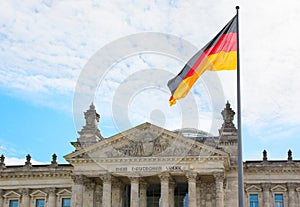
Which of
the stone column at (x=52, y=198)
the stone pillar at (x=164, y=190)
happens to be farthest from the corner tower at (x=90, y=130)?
the stone pillar at (x=164, y=190)

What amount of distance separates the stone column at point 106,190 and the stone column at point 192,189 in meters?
9.10

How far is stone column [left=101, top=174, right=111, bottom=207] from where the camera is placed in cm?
5996

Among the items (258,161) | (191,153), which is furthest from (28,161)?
(258,161)

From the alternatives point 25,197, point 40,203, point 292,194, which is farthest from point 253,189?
point 25,197

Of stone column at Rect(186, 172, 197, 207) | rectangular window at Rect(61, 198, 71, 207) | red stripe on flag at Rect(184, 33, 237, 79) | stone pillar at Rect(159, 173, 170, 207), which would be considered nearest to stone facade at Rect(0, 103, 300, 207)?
stone column at Rect(186, 172, 197, 207)

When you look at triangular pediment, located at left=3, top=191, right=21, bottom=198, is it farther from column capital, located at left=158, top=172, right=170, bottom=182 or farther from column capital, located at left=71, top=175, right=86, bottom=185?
column capital, located at left=158, top=172, right=170, bottom=182

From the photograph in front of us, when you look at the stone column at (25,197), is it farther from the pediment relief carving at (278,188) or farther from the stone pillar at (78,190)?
the pediment relief carving at (278,188)

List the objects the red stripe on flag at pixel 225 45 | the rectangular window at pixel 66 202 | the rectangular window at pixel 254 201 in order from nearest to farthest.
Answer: the red stripe on flag at pixel 225 45 < the rectangular window at pixel 254 201 < the rectangular window at pixel 66 202

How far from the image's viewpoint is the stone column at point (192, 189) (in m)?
58.4

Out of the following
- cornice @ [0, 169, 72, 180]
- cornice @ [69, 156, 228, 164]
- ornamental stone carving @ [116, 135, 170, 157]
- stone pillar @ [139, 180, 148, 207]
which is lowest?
stone pillar @ [139, 180, 148, 207]

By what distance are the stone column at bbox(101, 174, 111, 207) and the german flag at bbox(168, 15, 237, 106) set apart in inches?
1205

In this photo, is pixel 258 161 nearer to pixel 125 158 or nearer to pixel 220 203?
pixel 220 203

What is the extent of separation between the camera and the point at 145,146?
60781 millimetres

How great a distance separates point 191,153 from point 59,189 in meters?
20.9
